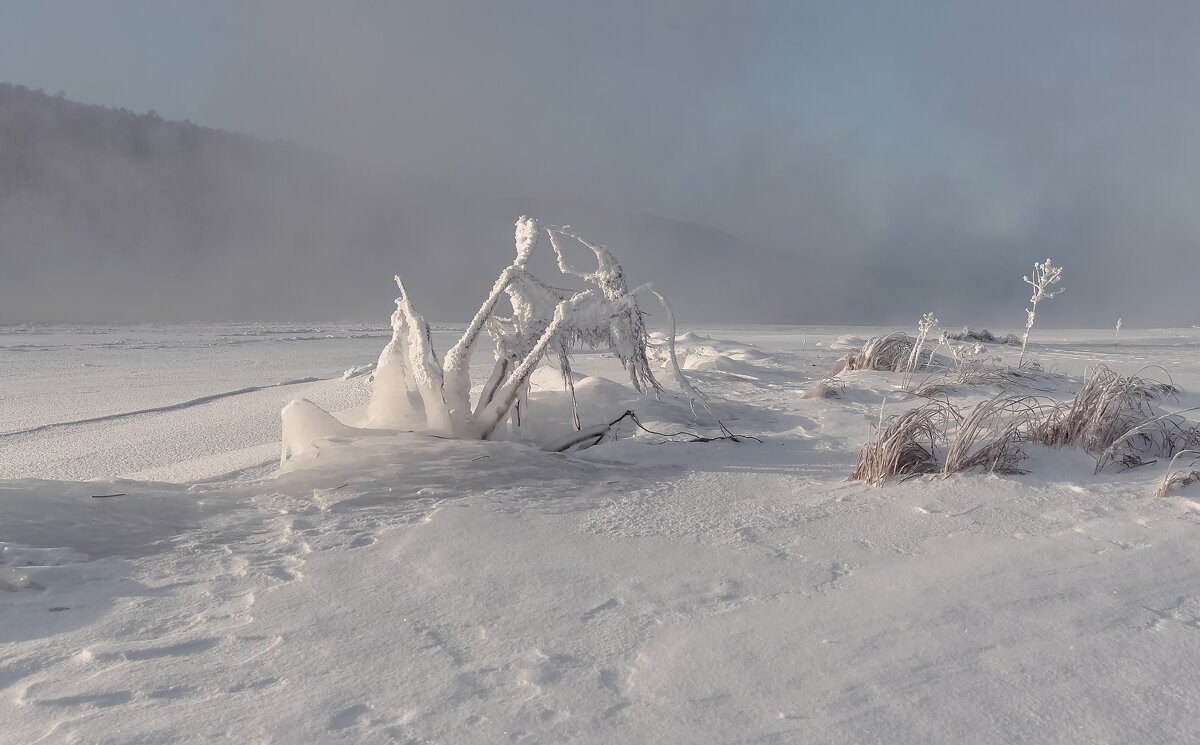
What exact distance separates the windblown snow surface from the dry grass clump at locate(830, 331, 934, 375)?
9.38 feet

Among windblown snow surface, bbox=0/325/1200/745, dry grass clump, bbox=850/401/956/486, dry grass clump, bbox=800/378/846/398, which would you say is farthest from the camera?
dry grass clump, bbox=800/378/846/398

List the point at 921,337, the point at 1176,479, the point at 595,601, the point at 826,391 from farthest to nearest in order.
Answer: the point at 921,337
the point at 826,391
the point at 1176,479
the point at 595,601

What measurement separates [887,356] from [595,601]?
4.60m

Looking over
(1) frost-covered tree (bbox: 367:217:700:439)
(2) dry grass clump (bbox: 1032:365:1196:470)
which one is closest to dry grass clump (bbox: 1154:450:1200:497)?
(2) dry grass clump (bbox: 1032:365:1196:470)

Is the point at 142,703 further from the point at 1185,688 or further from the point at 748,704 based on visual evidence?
the point at 1185,688

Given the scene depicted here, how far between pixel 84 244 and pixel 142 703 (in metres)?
36.9

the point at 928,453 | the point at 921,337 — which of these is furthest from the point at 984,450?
the point at 921,337

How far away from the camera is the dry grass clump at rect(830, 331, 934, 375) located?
540 cm

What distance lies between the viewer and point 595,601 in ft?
4.67

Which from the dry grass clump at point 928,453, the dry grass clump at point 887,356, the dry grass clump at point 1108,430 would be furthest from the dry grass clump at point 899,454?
the dry grass clump at point 887,356

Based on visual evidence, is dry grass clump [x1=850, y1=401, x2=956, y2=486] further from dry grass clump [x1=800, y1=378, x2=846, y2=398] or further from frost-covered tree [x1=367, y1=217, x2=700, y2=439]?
dry grass clump [x1=800, y1=378, x2=846, y2=398]

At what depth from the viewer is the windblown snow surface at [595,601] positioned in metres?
1.04

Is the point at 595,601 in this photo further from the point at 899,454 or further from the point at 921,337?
the point at 921,337

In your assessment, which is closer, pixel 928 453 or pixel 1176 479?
pixel 1176 479
